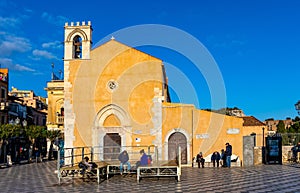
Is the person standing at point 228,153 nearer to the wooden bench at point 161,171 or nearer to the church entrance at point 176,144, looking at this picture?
the church entrance at point 176,144

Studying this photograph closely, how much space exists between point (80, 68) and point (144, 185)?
13.6m

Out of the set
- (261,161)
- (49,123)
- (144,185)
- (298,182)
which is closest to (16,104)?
(49,123)

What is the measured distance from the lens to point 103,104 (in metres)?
25.9

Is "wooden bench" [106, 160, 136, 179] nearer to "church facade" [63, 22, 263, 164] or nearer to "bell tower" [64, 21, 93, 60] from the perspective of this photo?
"church facade" [63, 22, 263, 164]

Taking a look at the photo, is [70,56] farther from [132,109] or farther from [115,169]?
[115,169]

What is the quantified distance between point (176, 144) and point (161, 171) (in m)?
7.59

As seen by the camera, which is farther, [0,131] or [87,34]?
[0,131]

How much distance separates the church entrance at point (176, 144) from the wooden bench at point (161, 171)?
7158 mm

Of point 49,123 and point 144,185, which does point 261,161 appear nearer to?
point 144,185

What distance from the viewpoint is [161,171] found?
57.6 feet

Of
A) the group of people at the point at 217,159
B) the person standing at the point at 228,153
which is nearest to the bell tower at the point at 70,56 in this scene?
the group of people at the point at 217,159

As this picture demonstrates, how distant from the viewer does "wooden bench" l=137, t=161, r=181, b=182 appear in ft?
51.9

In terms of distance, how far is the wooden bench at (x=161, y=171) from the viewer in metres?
15.8

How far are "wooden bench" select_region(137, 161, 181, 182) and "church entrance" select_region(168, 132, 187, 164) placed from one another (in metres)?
7.16
